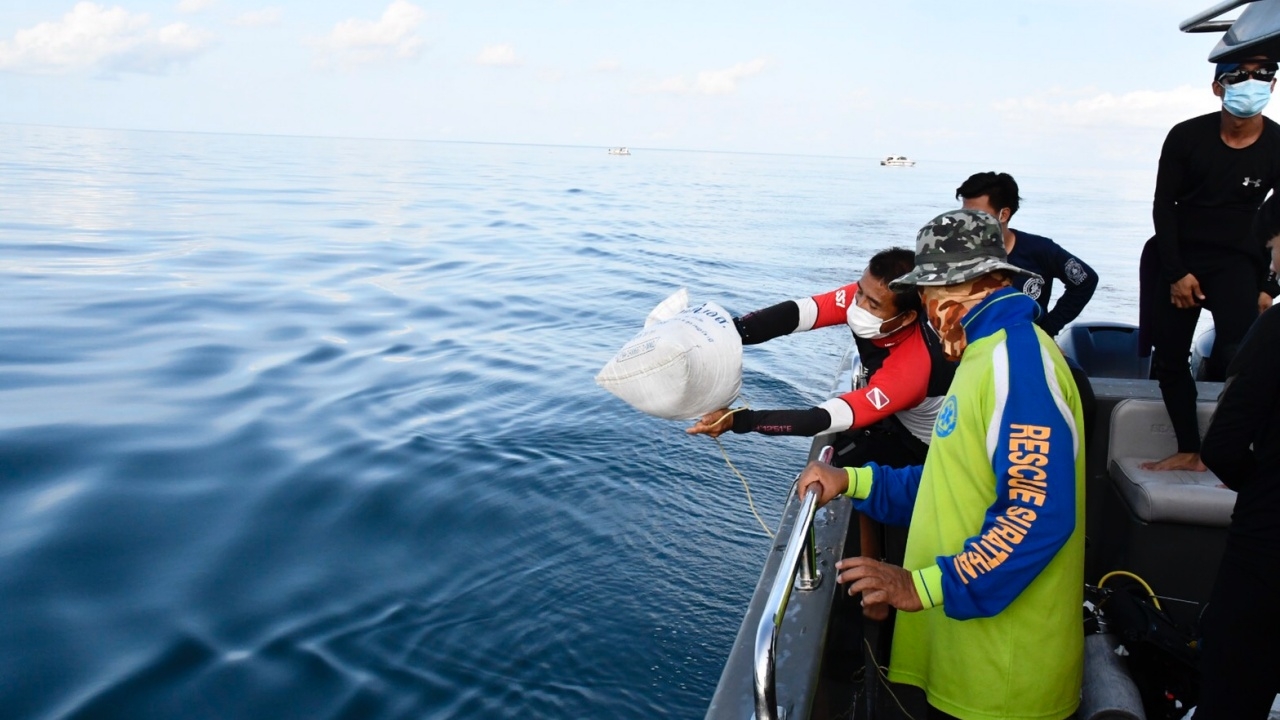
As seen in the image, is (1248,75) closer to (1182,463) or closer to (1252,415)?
(1182,463)

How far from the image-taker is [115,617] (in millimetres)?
4039

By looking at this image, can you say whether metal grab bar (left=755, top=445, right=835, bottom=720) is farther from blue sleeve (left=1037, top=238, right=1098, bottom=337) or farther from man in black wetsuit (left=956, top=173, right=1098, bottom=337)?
blue sleeve (left=1037, top=238, right=1098, bottom=337)

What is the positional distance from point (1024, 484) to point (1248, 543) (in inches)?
22.7

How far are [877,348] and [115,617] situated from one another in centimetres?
344

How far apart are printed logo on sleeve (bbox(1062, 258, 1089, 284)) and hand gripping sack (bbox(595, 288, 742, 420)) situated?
2.37 meters

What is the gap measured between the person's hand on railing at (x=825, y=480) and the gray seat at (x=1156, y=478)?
5.23 ft

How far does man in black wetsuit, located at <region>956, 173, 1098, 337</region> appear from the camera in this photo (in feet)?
13.4

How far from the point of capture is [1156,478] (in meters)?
3.30

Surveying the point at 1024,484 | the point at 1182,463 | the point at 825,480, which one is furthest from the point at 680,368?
the point at 1182,463

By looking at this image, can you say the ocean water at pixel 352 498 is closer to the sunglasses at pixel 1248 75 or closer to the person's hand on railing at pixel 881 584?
the person's hand on railing at pixel 881 584

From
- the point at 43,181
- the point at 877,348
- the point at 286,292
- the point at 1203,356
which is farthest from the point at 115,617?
the point at 43,181

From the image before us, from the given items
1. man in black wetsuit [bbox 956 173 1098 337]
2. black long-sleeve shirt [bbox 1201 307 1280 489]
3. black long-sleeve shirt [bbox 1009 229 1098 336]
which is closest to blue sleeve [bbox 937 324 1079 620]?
black long-sleeve shirt [bbox 1201 307 1280 489]

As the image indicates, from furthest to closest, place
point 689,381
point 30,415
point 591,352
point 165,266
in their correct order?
point 165,266 → point 591,352 → point 30,415 → point 689,381

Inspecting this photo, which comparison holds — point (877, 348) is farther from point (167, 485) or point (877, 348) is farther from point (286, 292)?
point (286, 292)
